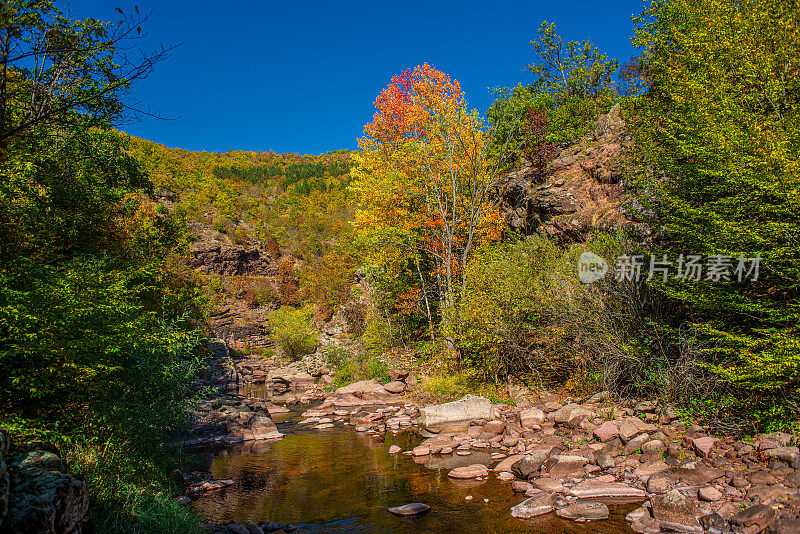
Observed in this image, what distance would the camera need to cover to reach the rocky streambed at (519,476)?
7.61 meters

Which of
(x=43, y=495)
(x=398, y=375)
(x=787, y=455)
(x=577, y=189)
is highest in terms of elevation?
(x=577, y=189)

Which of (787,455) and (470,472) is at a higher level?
(787,455)

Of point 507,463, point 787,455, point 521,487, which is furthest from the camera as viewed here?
point 507,463

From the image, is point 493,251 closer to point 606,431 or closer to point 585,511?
point 606,431

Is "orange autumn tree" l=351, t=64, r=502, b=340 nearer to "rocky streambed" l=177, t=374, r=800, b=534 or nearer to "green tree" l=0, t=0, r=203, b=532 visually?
"rocky streambed" l=177, t=374, r=800, b=534

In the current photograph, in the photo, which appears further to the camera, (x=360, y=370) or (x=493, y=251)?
(x=360, y=370)

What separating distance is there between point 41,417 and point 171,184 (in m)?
59.6

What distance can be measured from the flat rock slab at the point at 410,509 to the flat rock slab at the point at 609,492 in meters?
3.02

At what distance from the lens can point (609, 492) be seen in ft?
28.0

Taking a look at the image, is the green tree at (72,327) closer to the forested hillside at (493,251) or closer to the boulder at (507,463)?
the forested hillside at (493,251)

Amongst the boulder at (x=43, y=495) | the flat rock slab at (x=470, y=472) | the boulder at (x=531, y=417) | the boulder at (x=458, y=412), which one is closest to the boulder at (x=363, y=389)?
the boulder at (x=458, y=412)

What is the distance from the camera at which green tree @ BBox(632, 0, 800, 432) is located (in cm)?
892

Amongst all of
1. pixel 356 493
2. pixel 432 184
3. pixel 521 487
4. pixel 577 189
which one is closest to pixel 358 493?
pixel 356 493

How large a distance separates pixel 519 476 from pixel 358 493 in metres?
3.87
